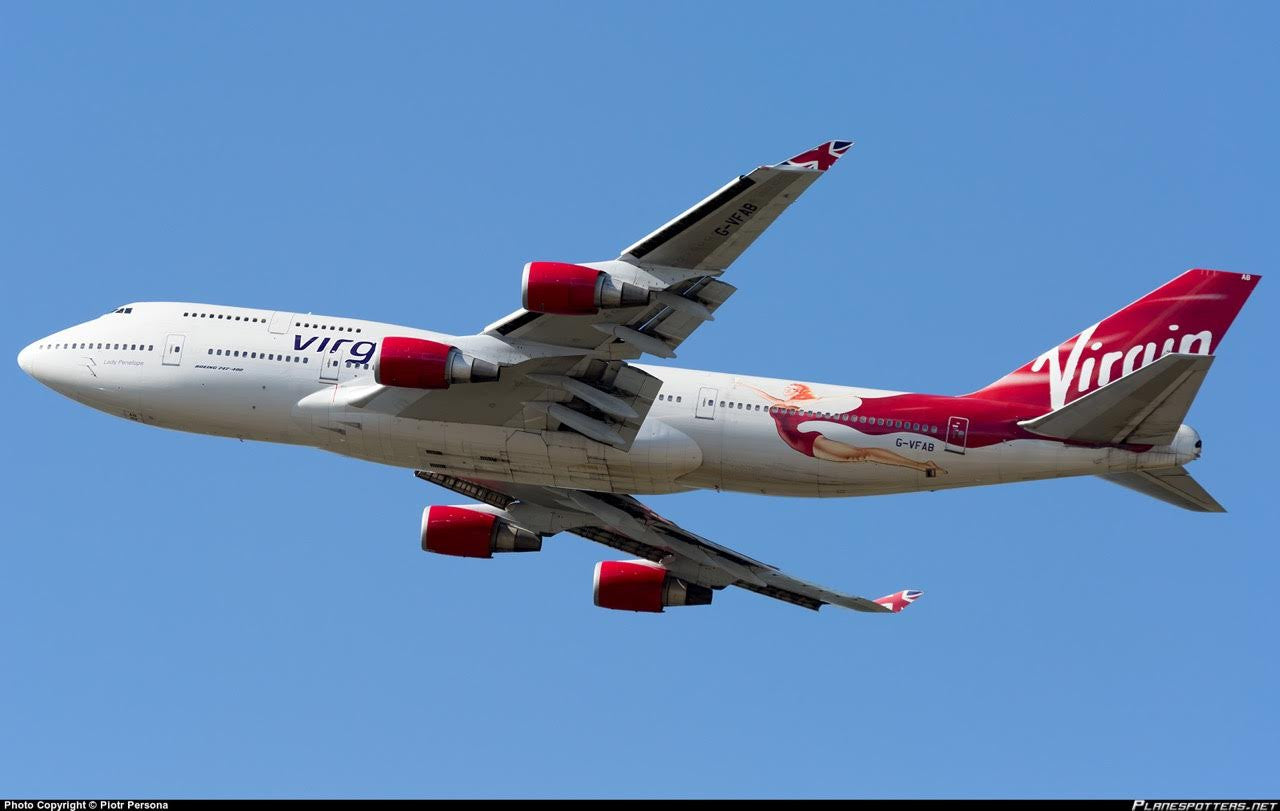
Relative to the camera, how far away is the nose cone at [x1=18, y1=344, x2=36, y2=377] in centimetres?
4672

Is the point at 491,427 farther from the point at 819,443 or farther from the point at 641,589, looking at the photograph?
the point at 641,589

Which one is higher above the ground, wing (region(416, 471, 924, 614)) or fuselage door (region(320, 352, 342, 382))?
fuselage door (region(320, 352, 342, 382))

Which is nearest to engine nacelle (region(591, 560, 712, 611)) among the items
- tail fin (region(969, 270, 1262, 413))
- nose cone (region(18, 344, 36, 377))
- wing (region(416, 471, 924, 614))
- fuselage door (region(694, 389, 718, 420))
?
wing (region(416, 471, 924, 614))

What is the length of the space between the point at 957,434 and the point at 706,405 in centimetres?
625

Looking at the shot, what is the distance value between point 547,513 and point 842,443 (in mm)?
10233

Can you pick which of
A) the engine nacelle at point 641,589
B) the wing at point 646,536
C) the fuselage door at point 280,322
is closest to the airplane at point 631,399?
the fuselage door at point 280,322

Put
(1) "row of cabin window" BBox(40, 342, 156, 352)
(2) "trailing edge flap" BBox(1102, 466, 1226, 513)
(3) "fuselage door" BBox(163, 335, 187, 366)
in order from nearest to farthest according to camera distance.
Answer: (2) "trailing edge flap" BBox(1102, 466, 1226, 513)
(3) "fuselage door" BBox(163, 335, 187, 366)
(1) "row of cabin window" BBox(40, 342, 156, 352)

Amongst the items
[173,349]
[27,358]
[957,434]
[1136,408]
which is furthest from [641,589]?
[27,358]

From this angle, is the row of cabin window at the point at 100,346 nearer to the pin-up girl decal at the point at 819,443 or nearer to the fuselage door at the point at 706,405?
the fuselage door at the point at 706,405

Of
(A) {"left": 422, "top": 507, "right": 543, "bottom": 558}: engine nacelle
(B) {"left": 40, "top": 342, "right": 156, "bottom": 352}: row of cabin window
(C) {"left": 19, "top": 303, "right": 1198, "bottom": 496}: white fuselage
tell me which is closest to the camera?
(C) {"left": 19, "top": 303, "right": 1198, "bottom": 496}: white fuselage

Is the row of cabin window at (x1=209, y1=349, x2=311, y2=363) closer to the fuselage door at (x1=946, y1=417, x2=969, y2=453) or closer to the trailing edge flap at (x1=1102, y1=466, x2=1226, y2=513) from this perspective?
the fuselage door at (x1=946, y1=417, x2=969, y2=453)

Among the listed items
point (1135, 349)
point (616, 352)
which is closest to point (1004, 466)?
point (1135, 349)

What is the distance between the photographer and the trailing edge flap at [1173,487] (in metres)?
42.4

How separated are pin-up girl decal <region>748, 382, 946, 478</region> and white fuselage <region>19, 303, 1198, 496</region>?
123mm
